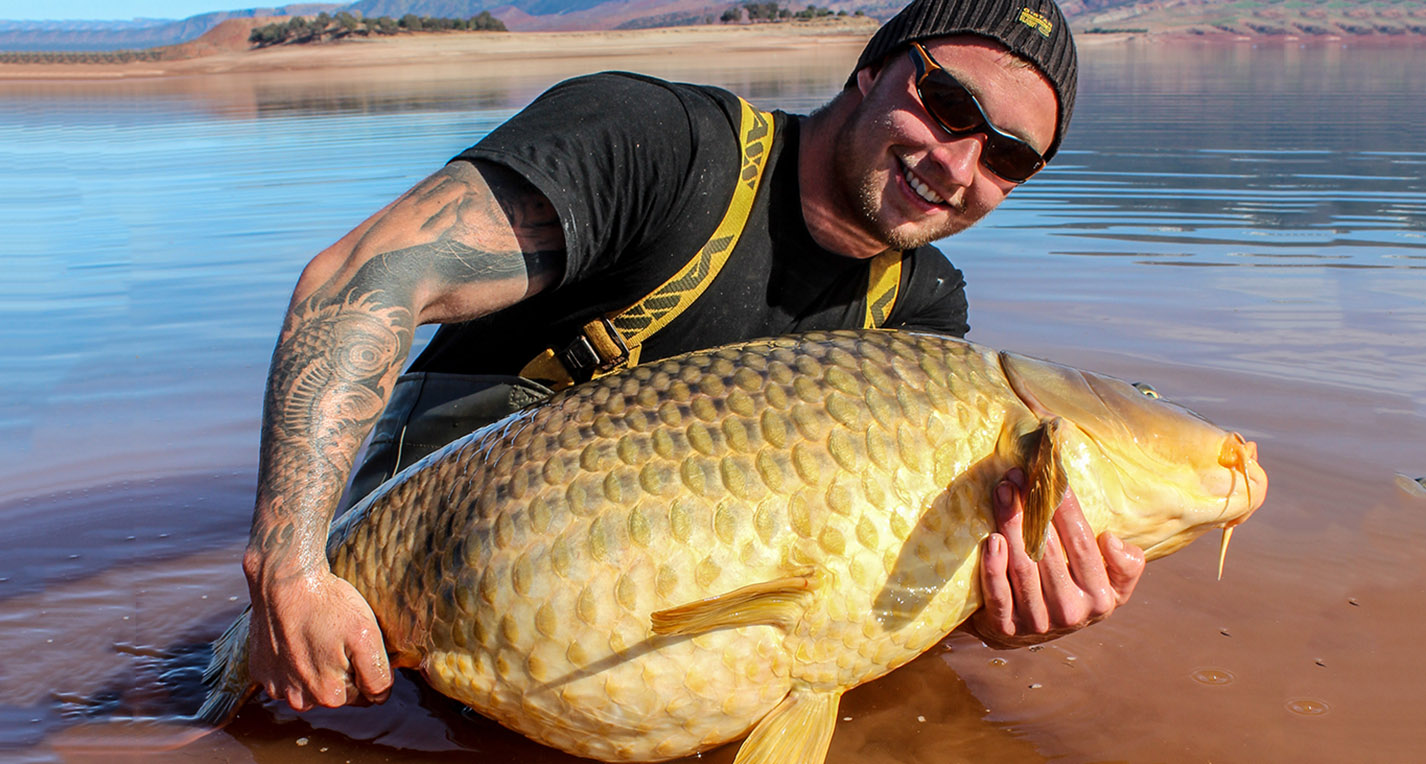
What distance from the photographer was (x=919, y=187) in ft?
10.0

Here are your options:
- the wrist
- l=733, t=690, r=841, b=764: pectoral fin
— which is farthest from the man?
l=733, t=690, r=841, b=764: pectoral fin

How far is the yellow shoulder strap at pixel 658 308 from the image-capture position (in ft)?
9.41

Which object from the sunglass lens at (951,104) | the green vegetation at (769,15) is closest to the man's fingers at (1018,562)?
the sunglass lens at (951,104)

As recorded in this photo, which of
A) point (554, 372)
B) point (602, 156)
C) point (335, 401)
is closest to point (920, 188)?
point (602, 156)

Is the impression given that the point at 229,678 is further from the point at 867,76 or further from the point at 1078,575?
the point at 867,76

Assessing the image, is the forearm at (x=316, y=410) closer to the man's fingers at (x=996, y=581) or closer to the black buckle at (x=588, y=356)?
the black buckle at (x=588, y=356)

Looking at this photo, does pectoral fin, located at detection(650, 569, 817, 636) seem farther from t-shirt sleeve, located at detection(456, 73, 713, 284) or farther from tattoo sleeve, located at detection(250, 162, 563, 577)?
t-shirt sleeve, located at detection(456, 73, 713, 284)

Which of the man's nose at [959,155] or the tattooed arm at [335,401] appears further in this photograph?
the man's nose at [959,155]

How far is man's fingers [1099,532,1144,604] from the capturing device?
7.64 ft

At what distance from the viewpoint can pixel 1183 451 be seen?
7.89ft

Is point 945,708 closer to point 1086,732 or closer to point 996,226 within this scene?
point 1086,732

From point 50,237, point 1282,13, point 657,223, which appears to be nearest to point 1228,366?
point 657,223

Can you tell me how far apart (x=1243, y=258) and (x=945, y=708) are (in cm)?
603

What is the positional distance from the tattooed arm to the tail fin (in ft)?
0.89
